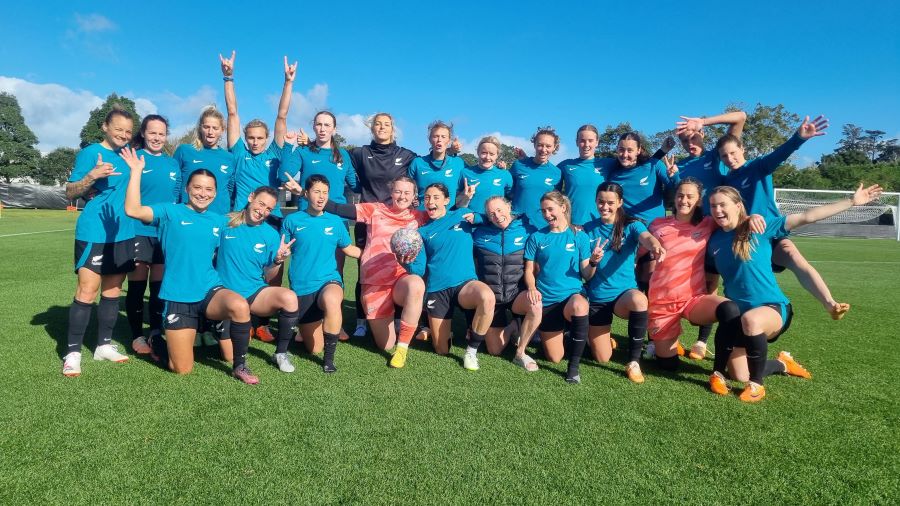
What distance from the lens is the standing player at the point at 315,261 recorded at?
4387mm

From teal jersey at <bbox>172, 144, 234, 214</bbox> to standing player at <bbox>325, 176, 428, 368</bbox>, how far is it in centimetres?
115

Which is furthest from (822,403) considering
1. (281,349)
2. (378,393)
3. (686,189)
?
(281,349)

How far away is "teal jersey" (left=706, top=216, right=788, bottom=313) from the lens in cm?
386

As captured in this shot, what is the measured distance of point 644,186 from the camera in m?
5.05

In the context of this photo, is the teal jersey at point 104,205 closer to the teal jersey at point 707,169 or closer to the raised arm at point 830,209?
the teal jersey at point 707,169

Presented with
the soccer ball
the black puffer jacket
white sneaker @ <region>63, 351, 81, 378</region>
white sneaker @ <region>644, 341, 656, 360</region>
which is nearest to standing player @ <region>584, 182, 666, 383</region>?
white sneaker @ <region>644, 341, 656, 360</region>

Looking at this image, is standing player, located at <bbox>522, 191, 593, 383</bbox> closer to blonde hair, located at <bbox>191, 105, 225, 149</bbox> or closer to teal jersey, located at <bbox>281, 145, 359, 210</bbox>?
teal jersey, located at <bbox>281, 145, 359, 210</bbox>

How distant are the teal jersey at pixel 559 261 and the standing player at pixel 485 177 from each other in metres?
1.07

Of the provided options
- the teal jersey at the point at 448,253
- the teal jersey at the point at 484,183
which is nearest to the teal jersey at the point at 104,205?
the teal jersey at the point at 448,253

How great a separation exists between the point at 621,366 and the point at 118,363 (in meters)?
4.11

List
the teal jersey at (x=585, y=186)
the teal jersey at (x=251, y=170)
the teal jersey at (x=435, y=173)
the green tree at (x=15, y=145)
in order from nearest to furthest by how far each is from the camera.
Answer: the teal jersey at (x=585, y=186) < the teal jersey at (x=251, y=170) < the teal jersey at (x=435, y=173) < the green tree at (x=15, y=145)

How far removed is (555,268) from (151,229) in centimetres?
343

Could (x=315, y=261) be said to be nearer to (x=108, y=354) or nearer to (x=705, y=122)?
(x=108, y=354)

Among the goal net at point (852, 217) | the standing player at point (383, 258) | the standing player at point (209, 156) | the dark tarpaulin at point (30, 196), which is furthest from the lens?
the dark tarpaulin at point (30, 196)
